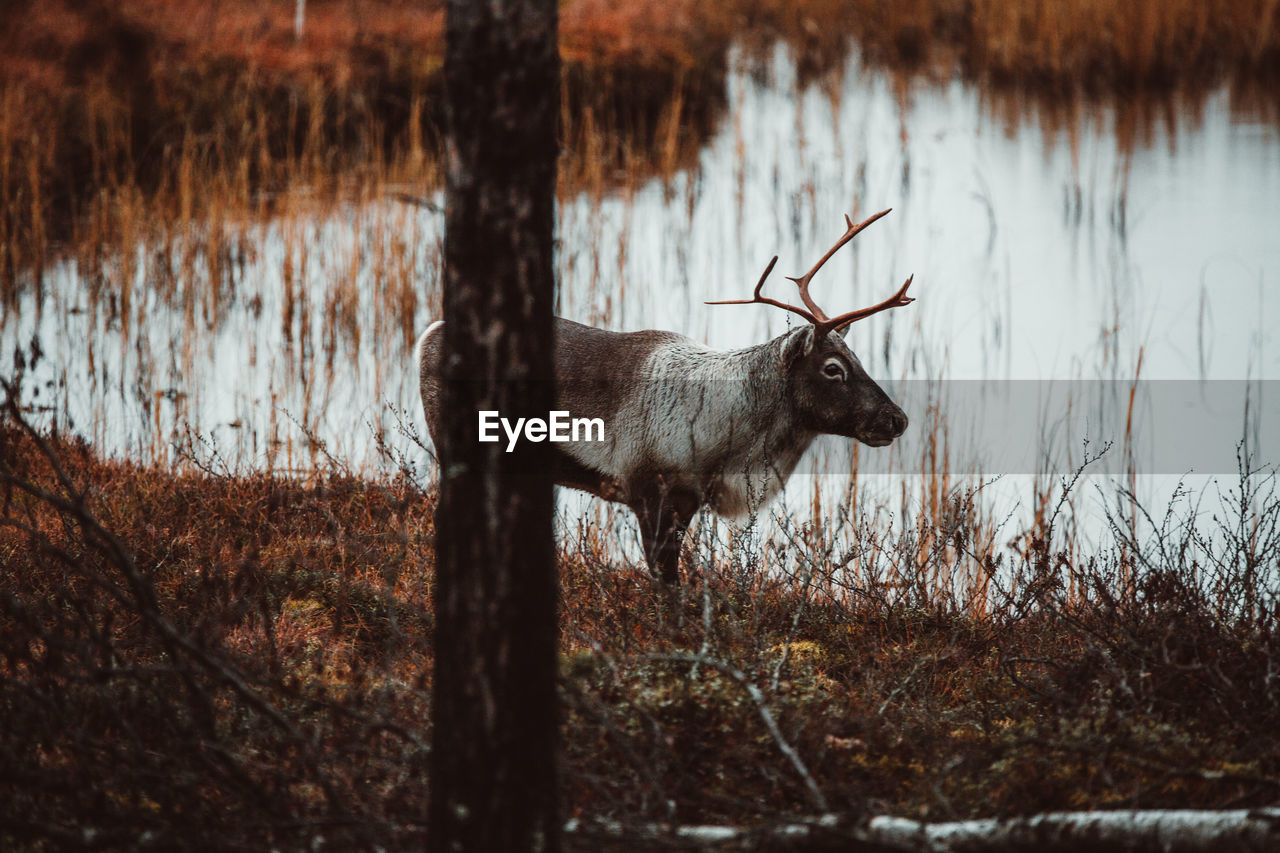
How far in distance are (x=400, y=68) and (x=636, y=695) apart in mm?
12383

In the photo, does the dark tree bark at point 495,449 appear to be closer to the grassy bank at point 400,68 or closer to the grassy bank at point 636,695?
the grassy bank at point 636,695

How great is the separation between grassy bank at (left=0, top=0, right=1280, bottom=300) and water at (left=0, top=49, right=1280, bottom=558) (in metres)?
0.85

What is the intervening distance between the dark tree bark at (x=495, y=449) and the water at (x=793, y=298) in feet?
12.5

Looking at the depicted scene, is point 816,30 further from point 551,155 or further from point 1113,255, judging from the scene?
point 551,155

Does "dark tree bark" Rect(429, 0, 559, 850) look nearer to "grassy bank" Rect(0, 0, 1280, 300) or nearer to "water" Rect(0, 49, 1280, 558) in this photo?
"water" Rect(0, 49, 1280, 558)

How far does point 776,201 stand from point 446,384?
28.6 ft

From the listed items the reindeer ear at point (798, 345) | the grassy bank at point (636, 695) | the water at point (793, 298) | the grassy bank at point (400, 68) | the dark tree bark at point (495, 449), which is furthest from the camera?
the grassy bank at point (400, 68)

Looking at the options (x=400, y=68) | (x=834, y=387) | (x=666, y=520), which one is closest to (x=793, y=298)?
(x=834, y=387)

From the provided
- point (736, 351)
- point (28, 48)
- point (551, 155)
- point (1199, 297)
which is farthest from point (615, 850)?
point (28, 48)

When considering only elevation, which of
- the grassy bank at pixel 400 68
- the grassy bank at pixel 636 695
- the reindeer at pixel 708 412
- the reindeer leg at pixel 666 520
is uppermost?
the grassy bank at pixel 400 68

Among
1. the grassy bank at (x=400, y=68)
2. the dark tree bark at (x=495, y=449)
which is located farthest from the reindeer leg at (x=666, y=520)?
the grassy bank at (x=400, y=68)

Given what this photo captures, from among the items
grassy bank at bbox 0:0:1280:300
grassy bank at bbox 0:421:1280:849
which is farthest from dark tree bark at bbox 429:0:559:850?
grassy bank at bbox 0:0:1280:300

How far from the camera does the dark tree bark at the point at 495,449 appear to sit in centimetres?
300

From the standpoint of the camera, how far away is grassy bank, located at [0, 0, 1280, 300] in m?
11.8
